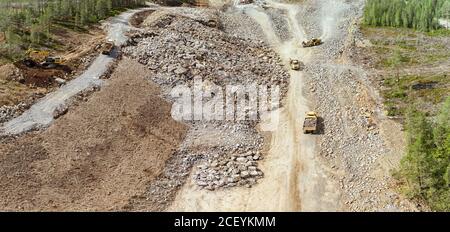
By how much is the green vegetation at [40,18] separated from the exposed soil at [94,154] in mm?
15957

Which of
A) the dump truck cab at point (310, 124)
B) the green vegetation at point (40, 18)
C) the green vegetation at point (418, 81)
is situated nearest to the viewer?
the green vegetation at point (418, 81)

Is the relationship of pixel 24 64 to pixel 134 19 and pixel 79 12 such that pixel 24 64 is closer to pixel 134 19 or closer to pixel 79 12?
pixel 79 12

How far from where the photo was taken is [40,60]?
6425cm

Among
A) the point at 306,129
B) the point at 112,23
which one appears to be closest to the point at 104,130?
the point at 306,129

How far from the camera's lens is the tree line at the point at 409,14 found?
98125 millimetres

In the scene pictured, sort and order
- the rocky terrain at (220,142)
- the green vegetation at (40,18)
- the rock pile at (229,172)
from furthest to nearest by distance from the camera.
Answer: the green vegetation at (40,18)
the rock pile at (229,172)
the rocky terrain at (220,142)

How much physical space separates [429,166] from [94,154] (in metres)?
32.6

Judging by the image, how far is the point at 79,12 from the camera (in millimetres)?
81188

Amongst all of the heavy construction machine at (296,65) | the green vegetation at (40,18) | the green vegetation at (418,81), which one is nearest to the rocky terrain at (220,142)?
the heavy construction machine at (296,65)

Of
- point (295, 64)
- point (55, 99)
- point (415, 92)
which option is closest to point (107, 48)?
point (55, 99)

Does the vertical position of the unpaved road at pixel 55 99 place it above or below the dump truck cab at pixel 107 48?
below

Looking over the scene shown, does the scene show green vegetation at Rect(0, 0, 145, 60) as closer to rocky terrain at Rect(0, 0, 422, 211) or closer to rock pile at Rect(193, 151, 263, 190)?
rocky terrain at Rect(0, 0, 422, 211)

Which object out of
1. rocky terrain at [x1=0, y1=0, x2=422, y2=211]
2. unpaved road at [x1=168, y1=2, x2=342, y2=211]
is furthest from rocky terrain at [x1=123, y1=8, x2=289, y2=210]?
unpaved road at [x1=168, y1=2, x2=342, y2=211]

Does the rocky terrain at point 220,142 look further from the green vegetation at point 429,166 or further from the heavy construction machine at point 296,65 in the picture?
the green vegetation at point 429,166
